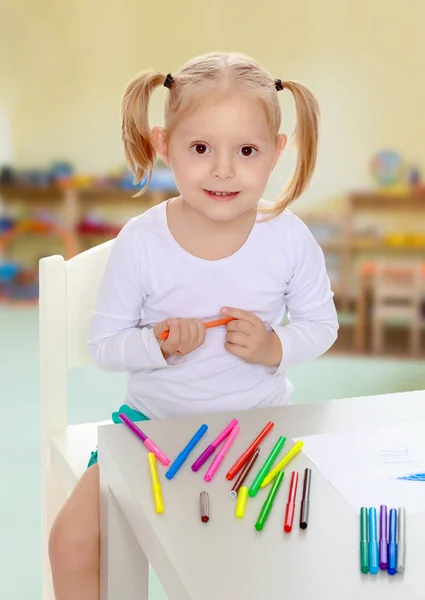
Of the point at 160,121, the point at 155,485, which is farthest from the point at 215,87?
the point at 160,121

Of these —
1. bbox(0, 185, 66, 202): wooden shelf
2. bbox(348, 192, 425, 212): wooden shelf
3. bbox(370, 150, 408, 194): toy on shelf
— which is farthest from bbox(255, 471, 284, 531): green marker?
bbox(0, 185, 66, 202): wooden shelf

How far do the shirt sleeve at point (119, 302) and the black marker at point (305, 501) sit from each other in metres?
0.38

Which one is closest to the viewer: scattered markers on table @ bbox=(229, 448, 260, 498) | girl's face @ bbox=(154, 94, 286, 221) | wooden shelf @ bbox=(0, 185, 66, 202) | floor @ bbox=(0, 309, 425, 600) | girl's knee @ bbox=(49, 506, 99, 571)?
scattered markers on table @ bbox=(229, 448, 260, 498)

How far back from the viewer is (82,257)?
121cm

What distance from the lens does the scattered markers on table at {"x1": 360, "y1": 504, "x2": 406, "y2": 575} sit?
1.99 feet

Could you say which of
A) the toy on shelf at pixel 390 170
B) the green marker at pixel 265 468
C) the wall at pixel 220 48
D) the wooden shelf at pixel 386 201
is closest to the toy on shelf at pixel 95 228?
the wall at pixel 220 48

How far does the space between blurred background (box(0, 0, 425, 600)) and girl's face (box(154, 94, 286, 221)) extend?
8.67ft

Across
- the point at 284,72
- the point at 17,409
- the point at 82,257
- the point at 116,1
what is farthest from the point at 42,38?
the point at 82,257

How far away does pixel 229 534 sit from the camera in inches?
25.5

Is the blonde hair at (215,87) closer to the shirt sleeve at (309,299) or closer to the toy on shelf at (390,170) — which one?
Result: the shirt sleeve at (309,299)

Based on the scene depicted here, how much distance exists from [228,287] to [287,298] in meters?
0.11

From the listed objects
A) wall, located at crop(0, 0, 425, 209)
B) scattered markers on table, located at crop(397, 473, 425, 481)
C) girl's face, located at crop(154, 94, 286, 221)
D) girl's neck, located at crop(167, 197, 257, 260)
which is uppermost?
wall, located at crop(0, 0, 425, 209)

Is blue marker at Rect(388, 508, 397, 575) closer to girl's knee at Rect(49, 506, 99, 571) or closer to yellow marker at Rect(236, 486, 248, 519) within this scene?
yellow marker at Rect(236, 486, 248, 519)

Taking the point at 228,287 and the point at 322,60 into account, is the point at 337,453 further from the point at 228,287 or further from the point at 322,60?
the point at 322,60
